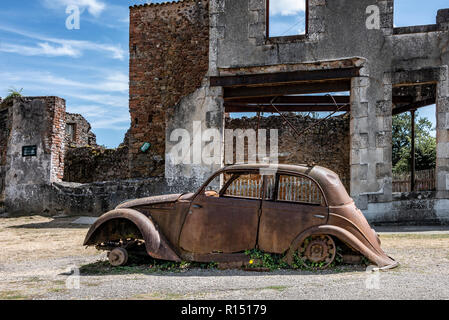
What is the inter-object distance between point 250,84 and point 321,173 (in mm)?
6605

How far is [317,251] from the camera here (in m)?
5.29

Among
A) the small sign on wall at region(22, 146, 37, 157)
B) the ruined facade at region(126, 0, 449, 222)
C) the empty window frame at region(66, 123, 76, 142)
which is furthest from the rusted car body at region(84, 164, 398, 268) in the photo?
the empty window frame at region(66, 123, 76, 142)

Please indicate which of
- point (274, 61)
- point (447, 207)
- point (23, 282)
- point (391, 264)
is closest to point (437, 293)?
point (391, 264)

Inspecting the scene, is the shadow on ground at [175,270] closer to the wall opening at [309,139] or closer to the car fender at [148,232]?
the car fender at [148,232]

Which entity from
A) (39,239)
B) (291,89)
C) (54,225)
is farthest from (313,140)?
(39,239)

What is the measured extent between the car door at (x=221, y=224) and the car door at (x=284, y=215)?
115mm

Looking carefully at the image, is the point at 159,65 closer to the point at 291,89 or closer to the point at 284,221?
the point at 291,89

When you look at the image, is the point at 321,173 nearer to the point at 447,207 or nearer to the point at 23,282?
the point at 23,282

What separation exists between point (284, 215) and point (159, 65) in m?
11.6

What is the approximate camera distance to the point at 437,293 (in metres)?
4.00

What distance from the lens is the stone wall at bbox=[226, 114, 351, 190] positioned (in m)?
19.2

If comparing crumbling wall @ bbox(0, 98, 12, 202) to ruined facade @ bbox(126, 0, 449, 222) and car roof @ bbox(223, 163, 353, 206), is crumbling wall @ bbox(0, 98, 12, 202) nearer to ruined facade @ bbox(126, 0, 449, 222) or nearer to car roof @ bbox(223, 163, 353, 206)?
ruined facade @ bbox(126, 0, 449, 222)

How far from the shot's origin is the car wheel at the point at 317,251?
5242 mm

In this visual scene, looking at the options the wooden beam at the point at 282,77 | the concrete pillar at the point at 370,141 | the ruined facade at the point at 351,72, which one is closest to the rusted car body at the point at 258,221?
the concrete pillar at the point at 370,141
